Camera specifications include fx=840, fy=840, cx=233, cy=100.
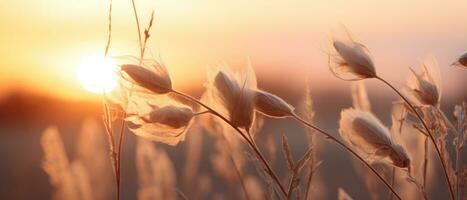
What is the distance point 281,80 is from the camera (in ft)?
43.8

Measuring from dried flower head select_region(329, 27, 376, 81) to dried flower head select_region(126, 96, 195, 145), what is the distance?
21 centimetres

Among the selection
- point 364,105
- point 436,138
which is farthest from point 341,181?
point 436,138

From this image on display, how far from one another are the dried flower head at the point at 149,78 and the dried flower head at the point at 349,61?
0.22 m

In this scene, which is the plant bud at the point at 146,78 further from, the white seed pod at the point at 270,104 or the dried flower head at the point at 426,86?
the dried flower head at the point at 426,86

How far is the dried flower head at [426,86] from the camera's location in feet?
3.66

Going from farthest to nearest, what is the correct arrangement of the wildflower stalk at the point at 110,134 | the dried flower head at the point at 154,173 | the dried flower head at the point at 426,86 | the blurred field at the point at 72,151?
the blurred field at the point at 72,151, the dried flower head at the point at 154,173, the dried flower head at the point at 426,86, the wildflower stalk at the point at 110,134

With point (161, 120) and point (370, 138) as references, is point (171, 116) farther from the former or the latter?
point (370, 138)

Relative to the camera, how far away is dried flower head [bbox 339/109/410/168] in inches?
40.9

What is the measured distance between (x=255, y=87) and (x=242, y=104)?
0.14 ft

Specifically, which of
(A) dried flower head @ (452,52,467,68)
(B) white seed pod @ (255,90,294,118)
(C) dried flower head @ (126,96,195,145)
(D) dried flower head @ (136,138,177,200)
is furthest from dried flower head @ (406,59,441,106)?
(D) dried flower head @ (136,138,177,200)

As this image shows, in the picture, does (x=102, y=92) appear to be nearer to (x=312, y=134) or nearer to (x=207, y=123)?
(x=312, y=134)

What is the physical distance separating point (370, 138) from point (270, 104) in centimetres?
13

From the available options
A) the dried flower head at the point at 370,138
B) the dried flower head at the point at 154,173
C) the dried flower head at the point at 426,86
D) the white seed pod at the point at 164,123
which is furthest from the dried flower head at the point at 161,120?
the dried flower head at the point at 154,173

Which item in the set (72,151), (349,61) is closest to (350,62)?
(349,61)
